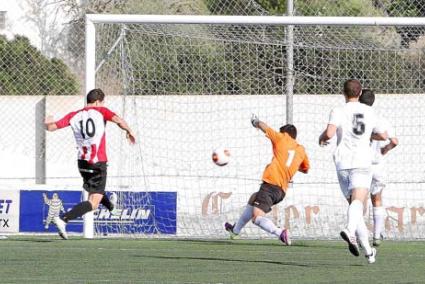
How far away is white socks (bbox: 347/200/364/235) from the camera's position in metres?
12.2

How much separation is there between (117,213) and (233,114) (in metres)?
2.59

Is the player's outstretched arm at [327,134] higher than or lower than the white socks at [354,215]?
higher

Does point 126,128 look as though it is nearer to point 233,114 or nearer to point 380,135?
point 380,135

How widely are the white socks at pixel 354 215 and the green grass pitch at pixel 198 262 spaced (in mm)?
421

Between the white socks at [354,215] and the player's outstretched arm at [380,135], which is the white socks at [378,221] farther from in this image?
the white socks at [354,215]

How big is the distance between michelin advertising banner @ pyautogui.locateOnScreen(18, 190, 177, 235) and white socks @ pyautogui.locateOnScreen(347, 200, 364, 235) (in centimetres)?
642

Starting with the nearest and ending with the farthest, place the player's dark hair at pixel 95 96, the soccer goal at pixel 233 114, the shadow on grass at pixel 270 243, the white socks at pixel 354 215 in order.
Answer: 1. the white socks at pixel 354 215
2. the player's dark hair at pixel 95 96
3. the shadow on grass at pixel 270 243
4. the soccer goal at pixel 233 114

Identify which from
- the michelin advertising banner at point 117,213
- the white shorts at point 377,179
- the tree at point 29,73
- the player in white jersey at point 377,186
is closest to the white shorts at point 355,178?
the player in white jersey at point 377,186

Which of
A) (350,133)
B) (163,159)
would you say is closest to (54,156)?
(163,159)

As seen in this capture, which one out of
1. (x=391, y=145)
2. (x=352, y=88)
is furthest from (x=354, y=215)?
(x=391, y=145)

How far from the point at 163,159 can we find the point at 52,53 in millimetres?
11455

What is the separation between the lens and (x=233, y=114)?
64.9 ft

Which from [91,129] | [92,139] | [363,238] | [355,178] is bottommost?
[363,238]

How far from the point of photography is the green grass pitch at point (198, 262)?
11.2 metres
